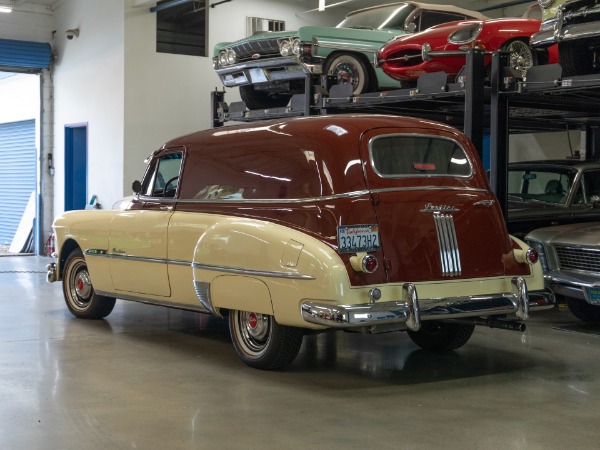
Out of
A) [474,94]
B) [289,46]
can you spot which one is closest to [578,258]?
[474,94]

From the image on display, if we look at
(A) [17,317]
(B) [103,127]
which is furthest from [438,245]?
(B) [103,127]

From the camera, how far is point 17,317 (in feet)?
31.3

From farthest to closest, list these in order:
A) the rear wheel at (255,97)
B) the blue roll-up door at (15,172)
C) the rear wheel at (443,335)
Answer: the blue roll-up door at (15,172), the rear wheel at (255,97), the rear wheel at (443,335)

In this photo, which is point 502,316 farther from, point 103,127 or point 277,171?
point 103,127

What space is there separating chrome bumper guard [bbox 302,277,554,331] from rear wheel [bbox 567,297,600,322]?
2750 millimetres

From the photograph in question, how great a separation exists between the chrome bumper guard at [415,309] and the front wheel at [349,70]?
5.78 meters

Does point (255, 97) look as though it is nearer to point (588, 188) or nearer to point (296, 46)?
point (296, 46)

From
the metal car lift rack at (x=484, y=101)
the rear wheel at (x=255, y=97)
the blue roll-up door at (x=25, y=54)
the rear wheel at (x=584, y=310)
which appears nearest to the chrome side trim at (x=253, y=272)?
the metal car lift rack at (x=484, y=101)

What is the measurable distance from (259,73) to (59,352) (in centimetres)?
634

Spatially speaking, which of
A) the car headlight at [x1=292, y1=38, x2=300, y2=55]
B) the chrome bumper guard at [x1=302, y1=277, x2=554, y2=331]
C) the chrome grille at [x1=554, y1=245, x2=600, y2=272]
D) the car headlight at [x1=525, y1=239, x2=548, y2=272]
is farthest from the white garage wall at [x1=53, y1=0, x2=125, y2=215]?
the chrome bumper guard at [x1=302, y1=277, x2=554, y2=331]

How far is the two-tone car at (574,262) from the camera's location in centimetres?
849

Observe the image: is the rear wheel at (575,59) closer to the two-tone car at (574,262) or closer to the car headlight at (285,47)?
the two-tone car at (574,262)

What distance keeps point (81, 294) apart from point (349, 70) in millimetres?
4908

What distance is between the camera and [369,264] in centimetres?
614
